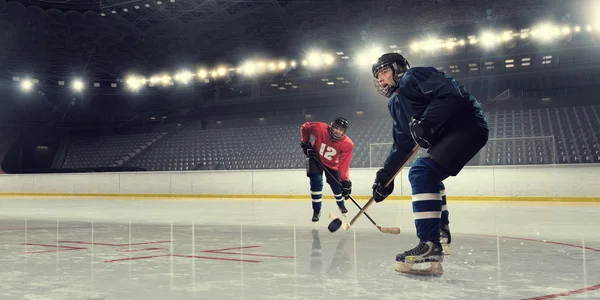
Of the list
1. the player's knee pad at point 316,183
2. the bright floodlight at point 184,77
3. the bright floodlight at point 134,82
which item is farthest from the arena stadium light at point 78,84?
the player's knee pad at point 316,183

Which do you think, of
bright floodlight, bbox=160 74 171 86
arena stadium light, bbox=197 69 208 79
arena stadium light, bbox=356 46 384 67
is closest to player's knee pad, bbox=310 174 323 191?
arena stadium light, bbox=356 46 384 67

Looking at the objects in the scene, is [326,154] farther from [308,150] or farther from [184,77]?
[184,77]

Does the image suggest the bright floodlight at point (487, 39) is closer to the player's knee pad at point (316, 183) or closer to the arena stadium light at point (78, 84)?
the arena stadium light at point (78, 84)

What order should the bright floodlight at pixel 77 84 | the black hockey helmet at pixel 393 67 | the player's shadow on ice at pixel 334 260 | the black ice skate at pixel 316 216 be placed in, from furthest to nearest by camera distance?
the bright floodlight at pixel 77 84
the black ice skate at pixel 316 216
the black hockey helmet at pixel 393 67
the player's shadow on ice at pixel 334 260

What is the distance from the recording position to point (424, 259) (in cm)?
393

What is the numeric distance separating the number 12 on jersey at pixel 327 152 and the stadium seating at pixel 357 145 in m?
8.22

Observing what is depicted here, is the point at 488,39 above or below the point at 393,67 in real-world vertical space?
above

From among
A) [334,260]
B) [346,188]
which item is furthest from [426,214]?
[346,188]

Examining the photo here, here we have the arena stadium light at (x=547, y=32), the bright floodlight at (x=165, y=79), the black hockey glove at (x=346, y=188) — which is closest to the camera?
the black hockey glove at (x=346, y=188)

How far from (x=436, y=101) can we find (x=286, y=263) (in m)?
1.59

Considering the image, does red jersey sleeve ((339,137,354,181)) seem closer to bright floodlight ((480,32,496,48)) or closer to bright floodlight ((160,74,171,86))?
bright floodlight ((480,32,496,48))

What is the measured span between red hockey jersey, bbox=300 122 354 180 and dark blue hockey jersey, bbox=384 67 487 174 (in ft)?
12.7

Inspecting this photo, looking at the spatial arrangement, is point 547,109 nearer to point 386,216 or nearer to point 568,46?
point 568,46

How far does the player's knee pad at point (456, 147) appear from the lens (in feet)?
13.2
